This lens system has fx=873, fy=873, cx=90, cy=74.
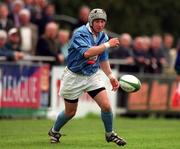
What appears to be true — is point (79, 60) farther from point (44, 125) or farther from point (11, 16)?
point (11, 16)

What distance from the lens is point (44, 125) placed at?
21.6 metres

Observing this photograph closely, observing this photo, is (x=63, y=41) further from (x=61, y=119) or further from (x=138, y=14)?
(x=138, y=14)

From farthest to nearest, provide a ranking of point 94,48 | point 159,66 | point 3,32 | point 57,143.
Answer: point 159,66 < point 3,32 < point 57,143 < point 94,48

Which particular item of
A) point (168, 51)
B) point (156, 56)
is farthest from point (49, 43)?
point (168, 51)

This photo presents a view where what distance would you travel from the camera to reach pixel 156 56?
28.0 meters

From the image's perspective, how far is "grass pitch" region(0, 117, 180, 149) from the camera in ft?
51.4

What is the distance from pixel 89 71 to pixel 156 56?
40.8ft

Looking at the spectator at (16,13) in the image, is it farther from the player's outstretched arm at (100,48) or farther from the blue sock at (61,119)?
the player's outstretched arm at (100,48)

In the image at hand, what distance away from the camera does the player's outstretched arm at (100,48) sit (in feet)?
49.0

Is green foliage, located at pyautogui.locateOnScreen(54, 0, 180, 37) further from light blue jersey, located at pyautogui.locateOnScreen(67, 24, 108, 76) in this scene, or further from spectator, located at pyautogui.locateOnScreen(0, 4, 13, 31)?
light blue jersey, located at pyautogui.locateOnScreen(67, 24, 108, 76)

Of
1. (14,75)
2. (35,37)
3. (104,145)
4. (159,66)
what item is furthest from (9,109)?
(104,145)

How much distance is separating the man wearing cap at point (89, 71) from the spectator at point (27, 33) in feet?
27.5

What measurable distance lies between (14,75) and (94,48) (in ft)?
28.9

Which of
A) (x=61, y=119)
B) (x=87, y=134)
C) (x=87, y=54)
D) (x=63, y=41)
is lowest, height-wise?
(x=87, y=134)
